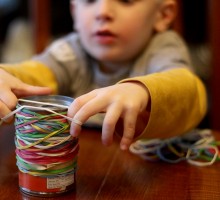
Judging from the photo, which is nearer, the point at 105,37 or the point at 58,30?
the point at 105,37

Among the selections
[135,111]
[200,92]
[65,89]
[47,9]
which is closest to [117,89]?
[135,111]

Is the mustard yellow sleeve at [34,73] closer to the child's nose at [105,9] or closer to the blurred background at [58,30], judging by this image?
the child's nose at [105,9]

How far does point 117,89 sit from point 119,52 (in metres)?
0.34

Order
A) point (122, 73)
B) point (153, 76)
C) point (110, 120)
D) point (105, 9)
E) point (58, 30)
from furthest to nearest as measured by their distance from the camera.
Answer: point (58, 30), point (122, 73), point (105, 9), point (153, 76), point (110, 120)

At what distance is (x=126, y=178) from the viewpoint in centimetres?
59

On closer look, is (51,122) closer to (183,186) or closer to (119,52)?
(183,186)

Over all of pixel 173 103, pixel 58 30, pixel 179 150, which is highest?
pixel 173 103

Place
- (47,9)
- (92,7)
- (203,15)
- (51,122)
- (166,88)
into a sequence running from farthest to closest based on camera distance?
(203,15)
(47,9)
(92,7)
(166,88)
(51,122)

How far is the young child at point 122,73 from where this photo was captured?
516 mm

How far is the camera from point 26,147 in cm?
50

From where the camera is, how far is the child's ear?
930 mm

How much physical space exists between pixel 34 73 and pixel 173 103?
0.33 metres

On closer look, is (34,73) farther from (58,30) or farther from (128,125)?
(58,30)

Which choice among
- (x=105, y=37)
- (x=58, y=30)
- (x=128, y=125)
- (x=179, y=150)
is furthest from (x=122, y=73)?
(x=58, y=30)
